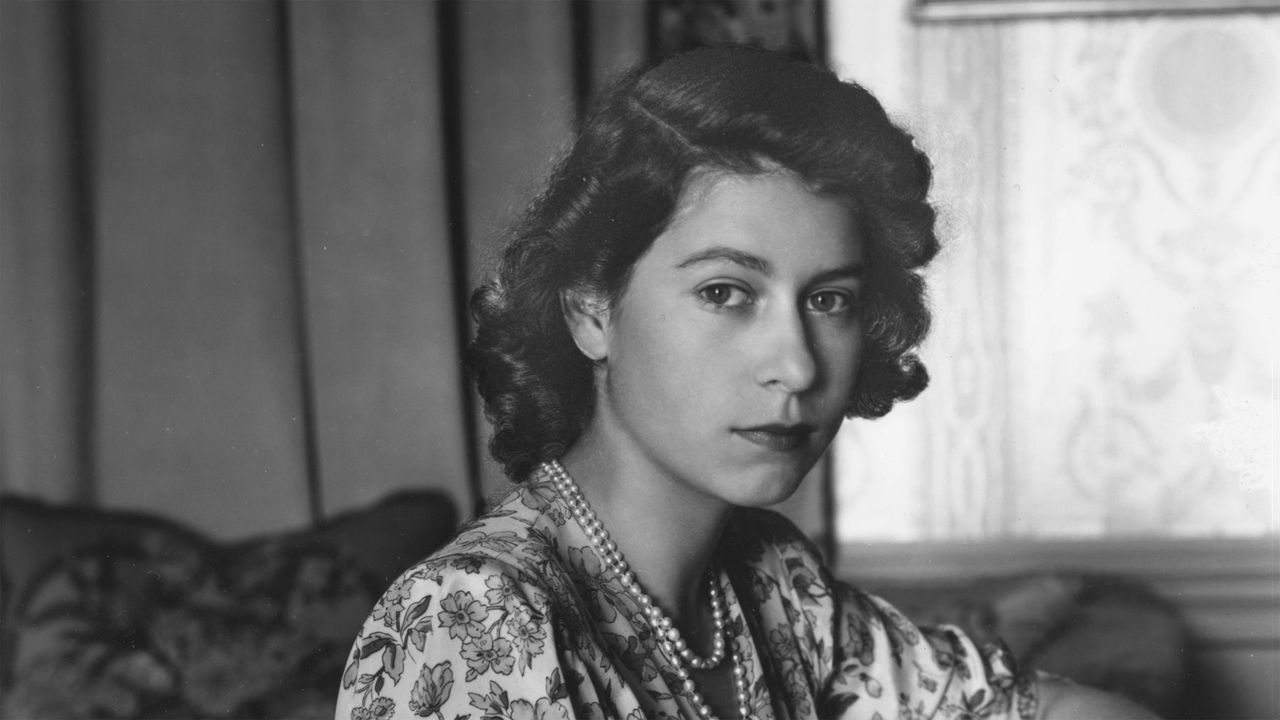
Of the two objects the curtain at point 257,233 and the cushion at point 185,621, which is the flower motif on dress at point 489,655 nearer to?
the cushion at point 185,621

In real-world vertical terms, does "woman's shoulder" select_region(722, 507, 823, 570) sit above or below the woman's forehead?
below

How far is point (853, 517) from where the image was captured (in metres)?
1.83

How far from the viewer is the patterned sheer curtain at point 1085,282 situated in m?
1.72

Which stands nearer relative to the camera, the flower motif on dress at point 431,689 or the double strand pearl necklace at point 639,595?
the flower motif on dress at point 431,689

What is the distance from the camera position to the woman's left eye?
0.91 metres

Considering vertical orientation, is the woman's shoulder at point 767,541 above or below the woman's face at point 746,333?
below

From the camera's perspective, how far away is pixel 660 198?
915 mm

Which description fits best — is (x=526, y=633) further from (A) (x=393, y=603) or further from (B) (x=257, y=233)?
(B) (x=257, y=233)

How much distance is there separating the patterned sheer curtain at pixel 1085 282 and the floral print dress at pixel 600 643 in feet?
2.05

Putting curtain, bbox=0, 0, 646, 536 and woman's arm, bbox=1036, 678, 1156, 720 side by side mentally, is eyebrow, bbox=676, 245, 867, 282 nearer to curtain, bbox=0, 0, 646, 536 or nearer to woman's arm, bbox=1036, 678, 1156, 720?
woman's arm, bbox=1036, 678, 1156, 720

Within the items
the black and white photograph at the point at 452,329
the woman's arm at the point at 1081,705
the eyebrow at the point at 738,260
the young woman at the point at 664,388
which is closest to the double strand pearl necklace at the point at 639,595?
the young woman at the point at 664,388

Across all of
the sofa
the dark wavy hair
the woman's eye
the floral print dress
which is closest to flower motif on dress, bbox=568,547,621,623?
the floral print dress

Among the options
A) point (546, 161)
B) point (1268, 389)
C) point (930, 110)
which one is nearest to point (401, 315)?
point (546, 161)

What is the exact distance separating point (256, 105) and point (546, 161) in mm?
834
